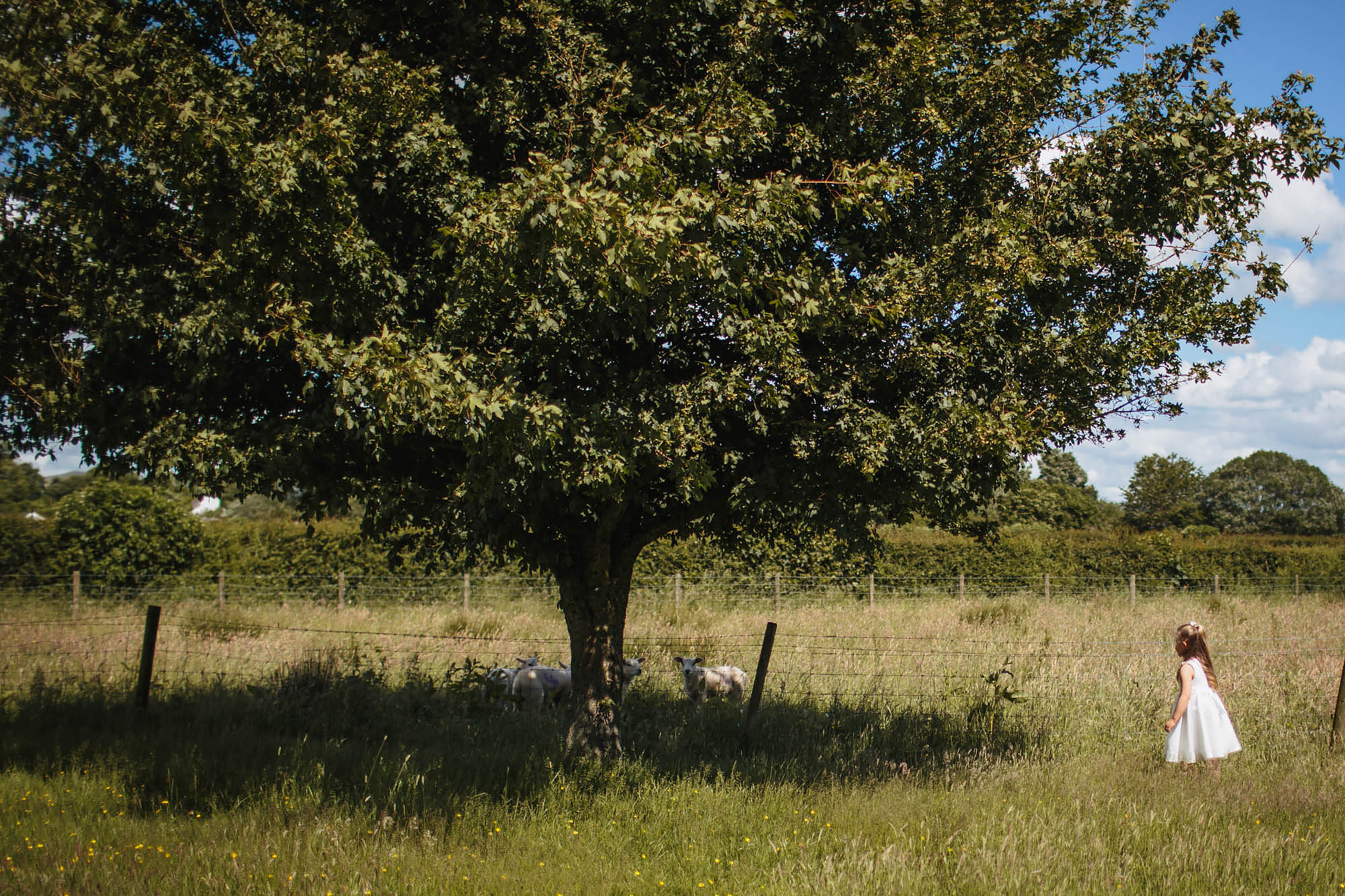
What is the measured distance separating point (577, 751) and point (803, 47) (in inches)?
245

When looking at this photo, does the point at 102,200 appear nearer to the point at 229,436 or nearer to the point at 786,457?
the point at 229,436

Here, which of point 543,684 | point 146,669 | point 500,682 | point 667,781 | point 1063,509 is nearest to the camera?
point 667,781

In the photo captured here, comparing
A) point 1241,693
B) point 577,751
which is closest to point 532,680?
point 577,751

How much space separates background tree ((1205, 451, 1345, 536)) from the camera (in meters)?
85.9

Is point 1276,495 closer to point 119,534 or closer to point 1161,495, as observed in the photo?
point 1161,495

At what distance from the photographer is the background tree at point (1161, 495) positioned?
61875 millimetres

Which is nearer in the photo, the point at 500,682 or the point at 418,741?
the point at 418,741

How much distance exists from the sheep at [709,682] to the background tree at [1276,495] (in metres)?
88.6

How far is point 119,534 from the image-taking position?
2117 centimetres

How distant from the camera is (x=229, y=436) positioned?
20.0 ft

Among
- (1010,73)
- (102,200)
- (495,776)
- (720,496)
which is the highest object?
(1010,73)

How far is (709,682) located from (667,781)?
4.38m

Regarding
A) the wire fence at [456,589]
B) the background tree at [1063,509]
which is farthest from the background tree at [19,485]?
the background tree at [1063,509]

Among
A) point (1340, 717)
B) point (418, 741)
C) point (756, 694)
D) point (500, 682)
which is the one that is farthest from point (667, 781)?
point (1340, 717)
